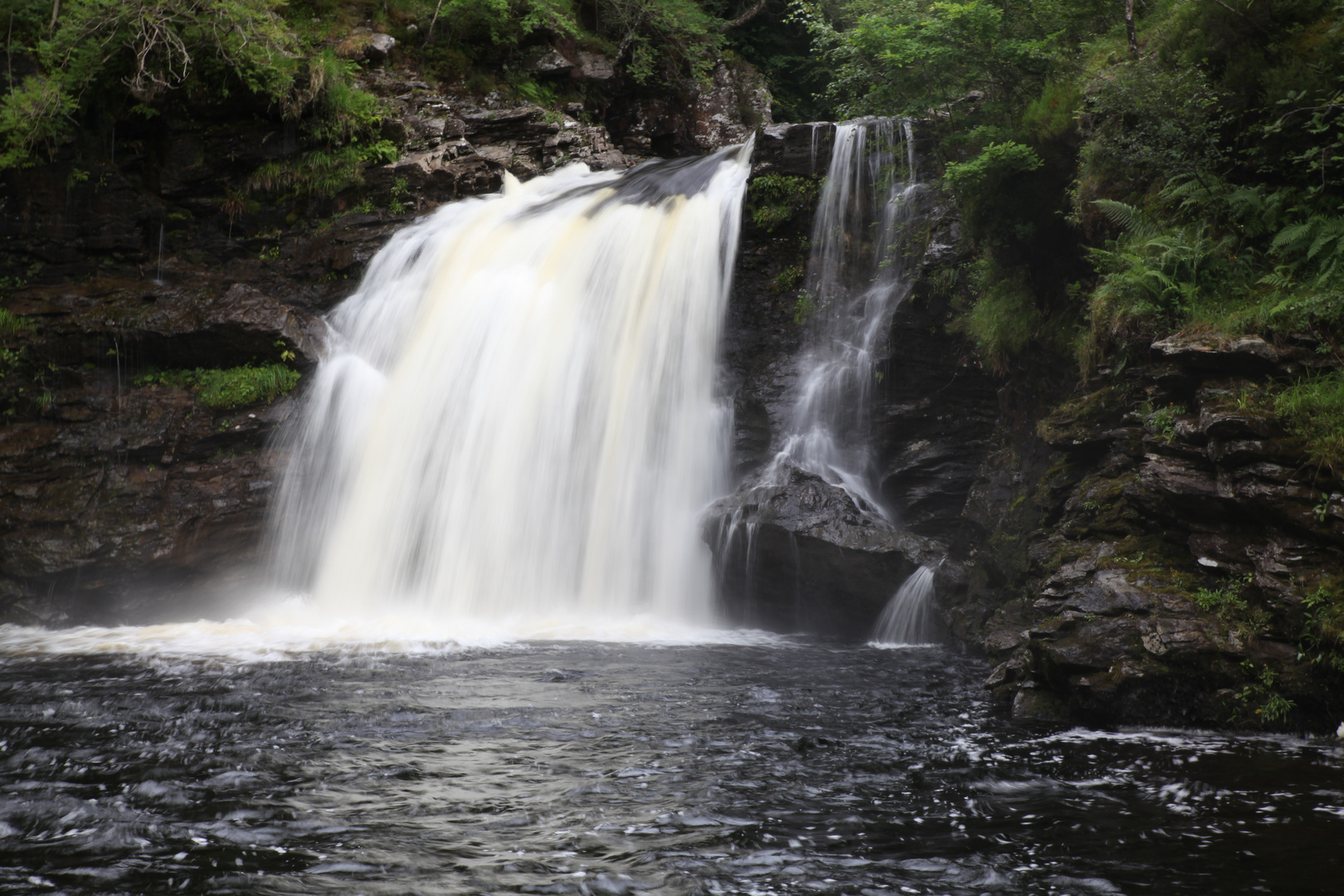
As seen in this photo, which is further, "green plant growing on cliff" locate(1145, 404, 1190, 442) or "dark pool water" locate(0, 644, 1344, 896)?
"green plant growing on cliff" locate(1145, 404, 1190, 442)

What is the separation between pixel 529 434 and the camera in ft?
38.0

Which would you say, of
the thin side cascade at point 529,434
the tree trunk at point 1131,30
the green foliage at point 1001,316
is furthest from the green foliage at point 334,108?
the tree trunk at point 1131,30

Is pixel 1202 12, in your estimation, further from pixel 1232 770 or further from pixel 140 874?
pixel 140 874

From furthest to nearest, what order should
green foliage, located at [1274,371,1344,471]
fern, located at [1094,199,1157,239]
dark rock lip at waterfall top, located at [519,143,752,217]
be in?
dark rock lip at waterfall top, located at [519,143,752,217] < fern, located at [1094,199,1157,239] < green foliage, located at [1274,371,1344,471]

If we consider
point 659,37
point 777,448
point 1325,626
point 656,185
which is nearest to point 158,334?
point 656,185

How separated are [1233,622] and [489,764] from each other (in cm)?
498

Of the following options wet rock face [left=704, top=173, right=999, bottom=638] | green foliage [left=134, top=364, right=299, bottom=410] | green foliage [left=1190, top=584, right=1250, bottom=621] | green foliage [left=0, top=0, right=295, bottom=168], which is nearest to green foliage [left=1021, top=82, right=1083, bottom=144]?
wet rock face [left=704, top=173, right=999, bottom=638]

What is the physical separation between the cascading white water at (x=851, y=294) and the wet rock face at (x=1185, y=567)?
3.27m

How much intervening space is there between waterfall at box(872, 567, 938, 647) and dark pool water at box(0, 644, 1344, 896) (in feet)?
8.01

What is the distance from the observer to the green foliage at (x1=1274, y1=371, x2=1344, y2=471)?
5.59 metres

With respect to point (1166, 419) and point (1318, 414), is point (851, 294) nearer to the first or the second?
point (1166, 419)

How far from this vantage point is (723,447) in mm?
11367

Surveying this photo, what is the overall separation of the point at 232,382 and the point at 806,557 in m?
8.59

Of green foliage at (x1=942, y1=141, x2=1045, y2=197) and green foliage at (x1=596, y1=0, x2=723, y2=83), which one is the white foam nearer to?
green foliage at (x1=942, y1=141, x2=1045, y2=197)
